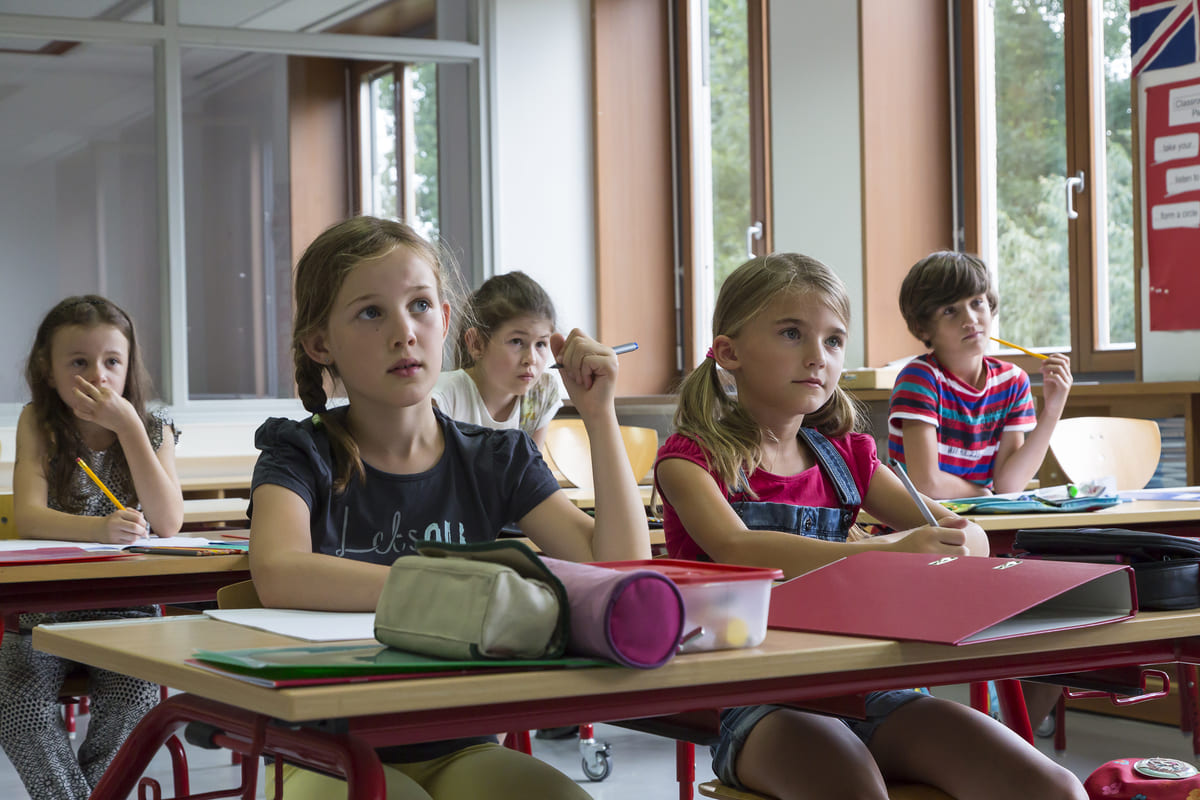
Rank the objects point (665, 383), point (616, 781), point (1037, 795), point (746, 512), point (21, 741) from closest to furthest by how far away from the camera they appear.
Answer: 1. point (1037, 795)
2. point (746, 512)
3. point (21, 741)
4. point (616, 781)
5. point (665, 383)

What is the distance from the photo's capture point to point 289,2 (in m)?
5.64

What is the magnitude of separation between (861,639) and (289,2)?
5260 mm

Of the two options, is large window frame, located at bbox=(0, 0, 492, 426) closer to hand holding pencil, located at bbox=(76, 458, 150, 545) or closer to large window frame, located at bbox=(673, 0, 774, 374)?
large window frame, located at bbox=(673, 0, 774, 374)

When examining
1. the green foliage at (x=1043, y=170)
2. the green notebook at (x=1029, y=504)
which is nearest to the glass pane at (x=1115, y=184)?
the green foliage at (x=1043, y=170)

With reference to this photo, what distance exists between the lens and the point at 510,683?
0.77 metres

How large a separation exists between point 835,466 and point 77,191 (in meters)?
4.43

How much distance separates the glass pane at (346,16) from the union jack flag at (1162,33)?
3135mm

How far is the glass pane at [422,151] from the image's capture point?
6055 millimetres

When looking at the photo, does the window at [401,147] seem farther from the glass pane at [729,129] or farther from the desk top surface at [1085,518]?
the desk top surface at [1085,518]

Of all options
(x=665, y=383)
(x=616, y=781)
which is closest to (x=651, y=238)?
(x=665, y=383)

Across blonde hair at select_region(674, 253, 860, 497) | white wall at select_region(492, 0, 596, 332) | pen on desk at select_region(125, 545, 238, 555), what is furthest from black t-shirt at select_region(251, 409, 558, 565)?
white wall at select_region(492, 0, 596, 332)

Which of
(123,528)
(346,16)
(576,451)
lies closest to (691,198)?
(346,16)

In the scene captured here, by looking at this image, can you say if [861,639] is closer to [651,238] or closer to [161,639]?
[161,639]

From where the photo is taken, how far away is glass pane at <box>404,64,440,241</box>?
605 cm
